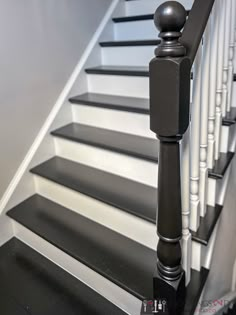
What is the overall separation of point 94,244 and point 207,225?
1.92 feet

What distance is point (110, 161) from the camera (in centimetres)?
172

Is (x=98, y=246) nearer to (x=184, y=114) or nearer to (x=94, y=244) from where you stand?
(x=94, y=244)

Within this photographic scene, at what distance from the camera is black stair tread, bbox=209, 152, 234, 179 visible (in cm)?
125

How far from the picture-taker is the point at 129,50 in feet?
6.84

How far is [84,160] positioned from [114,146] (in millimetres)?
306

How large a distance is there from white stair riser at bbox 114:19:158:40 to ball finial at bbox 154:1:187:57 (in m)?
1.42

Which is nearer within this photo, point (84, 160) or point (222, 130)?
point (222, 130)

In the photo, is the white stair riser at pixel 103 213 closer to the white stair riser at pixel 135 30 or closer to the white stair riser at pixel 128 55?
the white stair riser at pixel 128 55

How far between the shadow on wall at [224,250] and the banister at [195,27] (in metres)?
0.83

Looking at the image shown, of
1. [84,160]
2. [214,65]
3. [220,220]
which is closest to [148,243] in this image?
[220,220]

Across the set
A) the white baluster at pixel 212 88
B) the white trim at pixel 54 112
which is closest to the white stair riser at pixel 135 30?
the white trim at pixel 54 112

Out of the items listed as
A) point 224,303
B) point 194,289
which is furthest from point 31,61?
point 224,303

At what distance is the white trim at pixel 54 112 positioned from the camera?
1821 mm

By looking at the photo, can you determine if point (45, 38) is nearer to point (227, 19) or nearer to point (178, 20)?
point (227, 19)
